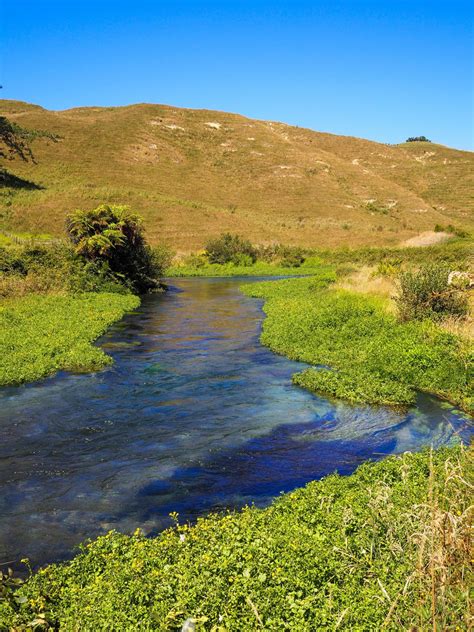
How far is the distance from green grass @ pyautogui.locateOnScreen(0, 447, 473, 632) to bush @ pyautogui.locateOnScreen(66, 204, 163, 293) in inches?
902

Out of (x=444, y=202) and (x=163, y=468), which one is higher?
(x=444, y=202)

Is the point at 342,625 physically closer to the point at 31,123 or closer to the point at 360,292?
the point at 360,292

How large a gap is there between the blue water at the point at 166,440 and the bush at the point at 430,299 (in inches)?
155

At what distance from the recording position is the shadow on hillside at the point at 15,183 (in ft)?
219

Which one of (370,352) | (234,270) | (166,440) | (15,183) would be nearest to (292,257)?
(234,270)

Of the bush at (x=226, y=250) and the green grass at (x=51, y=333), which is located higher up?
the bush at (x=226, y=250)

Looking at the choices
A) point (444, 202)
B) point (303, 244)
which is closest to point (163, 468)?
point (303, 244)

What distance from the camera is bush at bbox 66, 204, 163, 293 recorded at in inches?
1077

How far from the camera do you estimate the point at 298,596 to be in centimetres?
440

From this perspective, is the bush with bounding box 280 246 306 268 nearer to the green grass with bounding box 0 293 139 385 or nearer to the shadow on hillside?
the green grass with bounding box 0 293 139 385

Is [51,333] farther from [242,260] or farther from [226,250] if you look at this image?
[226,250]

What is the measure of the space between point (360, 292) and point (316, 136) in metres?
104

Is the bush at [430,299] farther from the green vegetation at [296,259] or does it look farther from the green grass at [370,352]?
the green vegetation at [296,259]

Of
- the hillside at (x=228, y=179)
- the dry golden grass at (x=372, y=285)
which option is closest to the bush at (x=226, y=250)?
the hillside at (x=228, y=179)
